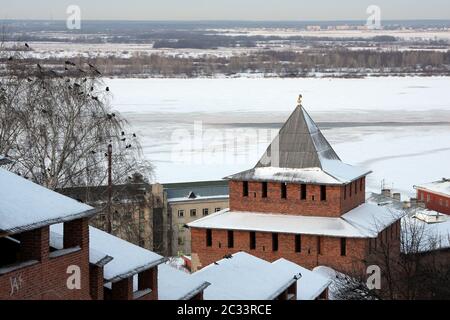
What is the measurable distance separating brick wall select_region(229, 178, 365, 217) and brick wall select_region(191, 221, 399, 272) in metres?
0.90

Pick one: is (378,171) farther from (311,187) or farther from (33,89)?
(33,89)

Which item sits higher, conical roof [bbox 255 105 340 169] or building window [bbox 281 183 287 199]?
conical roof [bbox 255 105 340 169]

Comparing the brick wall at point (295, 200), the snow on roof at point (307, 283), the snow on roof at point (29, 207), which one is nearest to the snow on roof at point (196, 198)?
the brick wall at point (295, 200)

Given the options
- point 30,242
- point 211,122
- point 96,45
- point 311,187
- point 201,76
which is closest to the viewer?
point 30,242

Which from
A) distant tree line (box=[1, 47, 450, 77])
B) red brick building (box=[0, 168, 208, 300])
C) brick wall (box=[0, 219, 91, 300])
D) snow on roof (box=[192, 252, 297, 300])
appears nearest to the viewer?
brick wall (box=[0, 219, 91, 300])

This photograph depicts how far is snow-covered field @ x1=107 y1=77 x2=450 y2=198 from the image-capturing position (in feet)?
148

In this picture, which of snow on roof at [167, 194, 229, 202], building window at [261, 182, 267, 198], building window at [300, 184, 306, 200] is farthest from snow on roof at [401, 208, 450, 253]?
snow on roof at [167, 194, 229, 202]

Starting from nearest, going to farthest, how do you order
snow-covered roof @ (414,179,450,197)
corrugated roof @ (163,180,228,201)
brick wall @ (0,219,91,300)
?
brick wall @ (0,219,91,300) < corrugated roof @ (163,180,228,201) < snow-covered roof @ (414,179,450,197)

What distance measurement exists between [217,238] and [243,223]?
71cm

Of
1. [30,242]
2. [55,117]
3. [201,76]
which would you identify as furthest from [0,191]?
[201,76]

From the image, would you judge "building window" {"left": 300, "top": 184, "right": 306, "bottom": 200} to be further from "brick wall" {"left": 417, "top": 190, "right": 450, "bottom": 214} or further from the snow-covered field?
the snow-covered field

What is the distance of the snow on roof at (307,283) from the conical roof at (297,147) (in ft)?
21.6

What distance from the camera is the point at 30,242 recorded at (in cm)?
1088

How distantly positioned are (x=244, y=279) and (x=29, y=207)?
17.2ft
